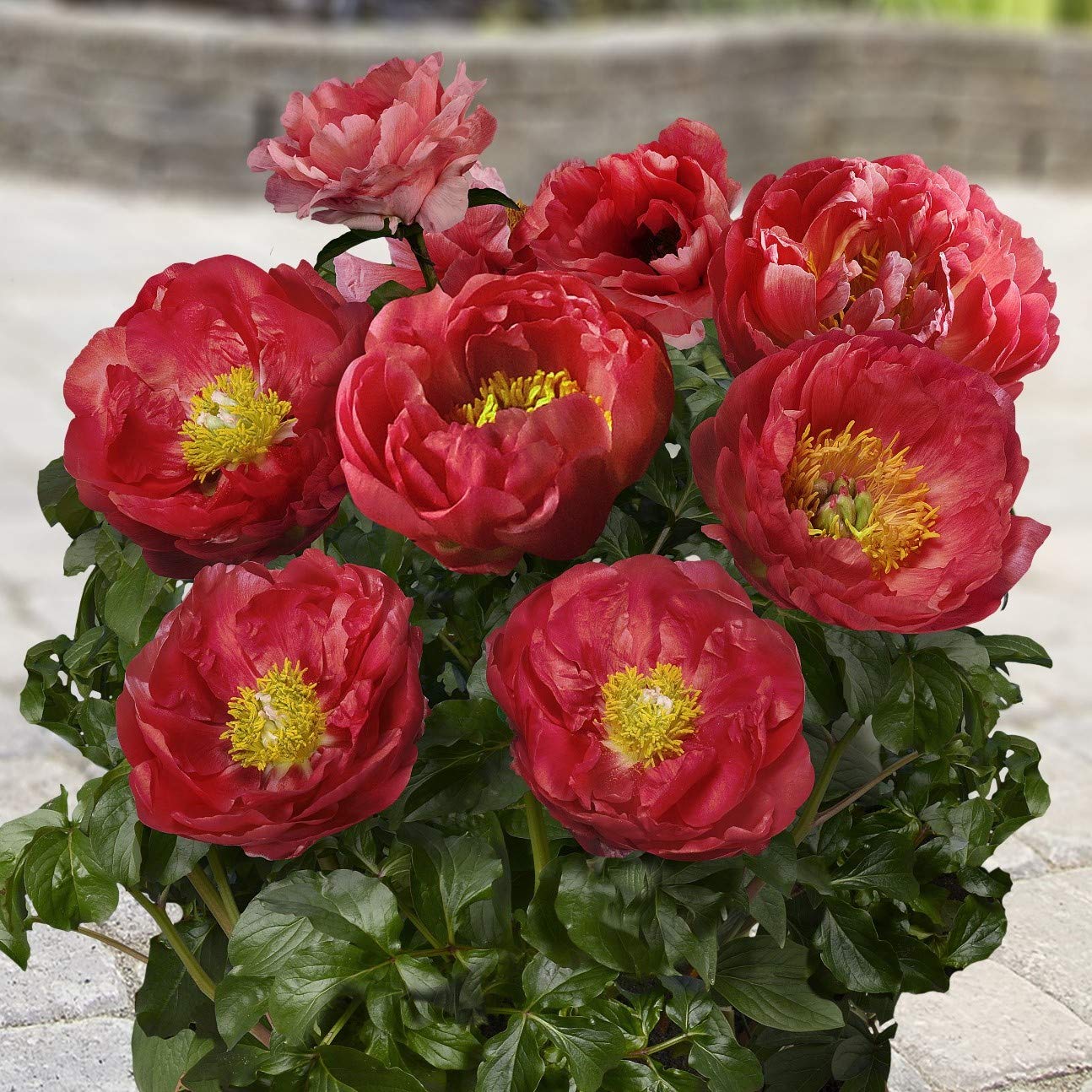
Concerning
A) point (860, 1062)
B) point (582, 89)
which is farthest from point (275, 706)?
point (582, 89)

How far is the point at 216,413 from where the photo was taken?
0.80m

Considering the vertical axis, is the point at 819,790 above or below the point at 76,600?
above

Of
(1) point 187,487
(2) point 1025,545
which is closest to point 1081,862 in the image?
(2) point 1025,545

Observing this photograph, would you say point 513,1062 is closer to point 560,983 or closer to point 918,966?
point 560,983

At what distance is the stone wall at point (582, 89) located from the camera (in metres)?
6.26

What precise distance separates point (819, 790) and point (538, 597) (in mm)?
196

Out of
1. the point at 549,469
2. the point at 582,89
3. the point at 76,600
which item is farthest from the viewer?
the point at 582,89

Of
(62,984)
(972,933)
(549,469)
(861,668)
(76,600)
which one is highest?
(549,469)

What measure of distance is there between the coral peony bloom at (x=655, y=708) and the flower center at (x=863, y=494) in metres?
0.05

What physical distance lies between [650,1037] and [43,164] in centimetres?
623

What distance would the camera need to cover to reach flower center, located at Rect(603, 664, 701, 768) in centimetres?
73

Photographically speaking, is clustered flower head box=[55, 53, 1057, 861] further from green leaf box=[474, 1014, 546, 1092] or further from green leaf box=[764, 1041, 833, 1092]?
green leaf box=[764, 1041, 833, 1092]

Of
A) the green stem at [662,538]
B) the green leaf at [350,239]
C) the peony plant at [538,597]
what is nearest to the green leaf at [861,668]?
the peony plant at [538,597]

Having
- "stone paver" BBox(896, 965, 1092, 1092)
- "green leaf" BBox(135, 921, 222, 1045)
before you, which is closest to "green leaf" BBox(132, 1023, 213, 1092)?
"green leaf" BBox(135, 921, 222, 1045)
